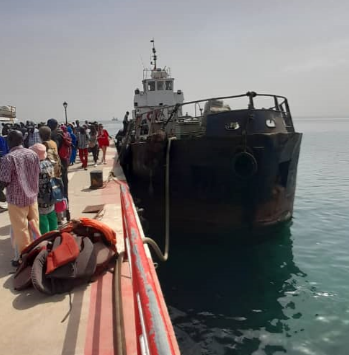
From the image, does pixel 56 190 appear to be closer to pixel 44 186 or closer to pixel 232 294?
pixel 44 186

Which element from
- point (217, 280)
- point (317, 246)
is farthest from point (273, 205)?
point (217, 280)

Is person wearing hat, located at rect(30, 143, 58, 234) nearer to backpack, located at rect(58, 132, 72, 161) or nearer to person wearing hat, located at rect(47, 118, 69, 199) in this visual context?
person wearing hat, located at rect(47, 118, 69, 199)

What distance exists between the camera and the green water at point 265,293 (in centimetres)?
497

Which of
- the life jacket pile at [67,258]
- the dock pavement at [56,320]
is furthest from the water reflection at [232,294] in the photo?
the dock pavement at [56,320]

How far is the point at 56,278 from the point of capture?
3.37m

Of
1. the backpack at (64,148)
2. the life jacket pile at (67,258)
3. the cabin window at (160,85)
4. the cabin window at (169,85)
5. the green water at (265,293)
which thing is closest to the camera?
the life jacket pile at (67,258)

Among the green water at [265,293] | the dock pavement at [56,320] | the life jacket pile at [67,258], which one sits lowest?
the green water at [265,293]

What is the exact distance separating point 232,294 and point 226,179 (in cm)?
275

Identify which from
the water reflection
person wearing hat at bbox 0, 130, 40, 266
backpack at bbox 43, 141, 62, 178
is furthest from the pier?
the water reflection

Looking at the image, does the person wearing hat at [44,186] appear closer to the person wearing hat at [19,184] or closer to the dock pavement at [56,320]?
the person wearing hat at [19,184]

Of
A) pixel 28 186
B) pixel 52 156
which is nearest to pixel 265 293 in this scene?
pixel 52 156

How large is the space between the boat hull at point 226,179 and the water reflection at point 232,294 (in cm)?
64

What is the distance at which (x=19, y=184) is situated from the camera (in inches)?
150

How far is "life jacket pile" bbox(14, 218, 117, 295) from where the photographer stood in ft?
11.1
